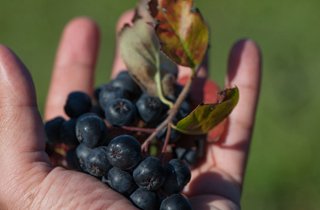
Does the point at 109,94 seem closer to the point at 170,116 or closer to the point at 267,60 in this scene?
the point at 170,116

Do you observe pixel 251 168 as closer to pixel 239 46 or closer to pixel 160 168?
pixel 239 46

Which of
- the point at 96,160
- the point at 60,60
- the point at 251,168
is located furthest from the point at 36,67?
the point at 96,160

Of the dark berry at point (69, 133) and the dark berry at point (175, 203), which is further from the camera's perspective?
the dark berry at point (69, 133)

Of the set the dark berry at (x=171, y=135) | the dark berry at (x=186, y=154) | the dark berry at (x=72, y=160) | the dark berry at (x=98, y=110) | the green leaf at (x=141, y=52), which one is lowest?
the dark berry at (x=186, y=154)

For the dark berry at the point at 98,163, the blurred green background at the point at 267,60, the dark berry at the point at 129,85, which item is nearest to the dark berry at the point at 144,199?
the dark berry at the point at 98,163

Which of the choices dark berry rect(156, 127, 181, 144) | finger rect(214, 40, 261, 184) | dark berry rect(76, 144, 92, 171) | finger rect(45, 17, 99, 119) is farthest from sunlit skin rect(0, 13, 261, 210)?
finger rect(45, 17, 99, 119)

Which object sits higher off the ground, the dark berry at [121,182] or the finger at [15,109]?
the finger at [15,109]

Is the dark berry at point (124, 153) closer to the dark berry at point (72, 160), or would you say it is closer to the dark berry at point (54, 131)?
the dark berry at point (72, 160)
